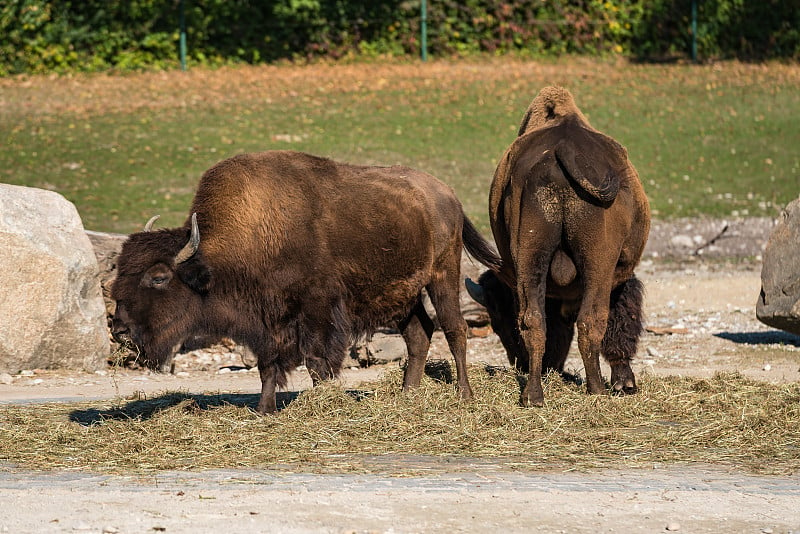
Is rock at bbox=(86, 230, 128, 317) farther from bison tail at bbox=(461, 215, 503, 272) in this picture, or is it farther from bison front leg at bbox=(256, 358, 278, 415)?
bison tail at bbox=(461, 215, 503, 272)

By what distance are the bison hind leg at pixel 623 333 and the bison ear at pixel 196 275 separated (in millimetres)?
3455

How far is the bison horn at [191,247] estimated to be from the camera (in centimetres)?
842

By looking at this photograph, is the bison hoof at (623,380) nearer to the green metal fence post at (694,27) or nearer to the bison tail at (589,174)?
the bison tail at (589,174)

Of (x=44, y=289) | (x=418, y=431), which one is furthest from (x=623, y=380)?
(x=44, y=289)

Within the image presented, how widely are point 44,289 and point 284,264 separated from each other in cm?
348

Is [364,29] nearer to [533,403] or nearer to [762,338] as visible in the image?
[762,338]

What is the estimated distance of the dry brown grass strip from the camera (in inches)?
302

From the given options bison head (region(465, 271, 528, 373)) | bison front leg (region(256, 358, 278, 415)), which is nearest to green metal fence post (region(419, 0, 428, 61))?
bison head (region(465, 271, 528, 373))

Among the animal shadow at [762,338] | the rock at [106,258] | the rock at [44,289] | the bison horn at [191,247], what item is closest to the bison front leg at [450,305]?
the bison horn at [191,247]

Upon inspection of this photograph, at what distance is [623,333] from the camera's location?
33.3 ft

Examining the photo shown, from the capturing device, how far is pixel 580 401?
9.20 meters

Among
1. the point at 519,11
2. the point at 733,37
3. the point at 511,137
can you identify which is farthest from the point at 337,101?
the point at 733,37

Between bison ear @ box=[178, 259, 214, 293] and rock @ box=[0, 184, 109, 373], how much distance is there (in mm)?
3195

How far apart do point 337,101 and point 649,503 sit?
2038 cm
